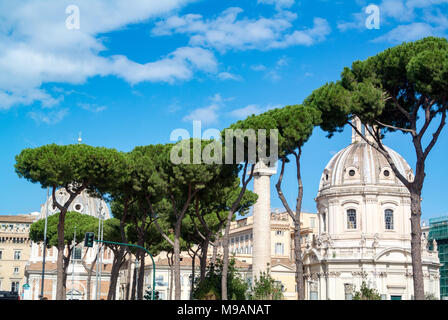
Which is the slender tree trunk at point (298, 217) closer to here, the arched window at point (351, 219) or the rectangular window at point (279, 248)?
the arched window at point (351, 219)

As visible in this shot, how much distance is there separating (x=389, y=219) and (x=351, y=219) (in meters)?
3.64

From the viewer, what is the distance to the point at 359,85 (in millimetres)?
23406

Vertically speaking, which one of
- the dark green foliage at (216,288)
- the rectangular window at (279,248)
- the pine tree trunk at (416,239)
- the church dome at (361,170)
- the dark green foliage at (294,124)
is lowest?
the dark green foliage at (216,288)

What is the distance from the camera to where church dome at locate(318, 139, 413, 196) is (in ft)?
185

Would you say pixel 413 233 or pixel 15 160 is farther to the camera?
pixel 15 160

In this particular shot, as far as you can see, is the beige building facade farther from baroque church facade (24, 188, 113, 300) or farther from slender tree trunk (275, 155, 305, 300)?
slender tree trunk (275, 155, 305, 300)

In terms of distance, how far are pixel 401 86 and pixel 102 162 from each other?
47.2ft

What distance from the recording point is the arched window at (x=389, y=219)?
5544 centimetres

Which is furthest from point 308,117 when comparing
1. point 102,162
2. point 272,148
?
point 102,162

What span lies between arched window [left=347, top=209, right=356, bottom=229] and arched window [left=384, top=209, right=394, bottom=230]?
117 inches

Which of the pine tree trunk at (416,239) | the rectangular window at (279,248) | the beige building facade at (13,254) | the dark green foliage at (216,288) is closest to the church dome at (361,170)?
the rectangular window at (279,248)

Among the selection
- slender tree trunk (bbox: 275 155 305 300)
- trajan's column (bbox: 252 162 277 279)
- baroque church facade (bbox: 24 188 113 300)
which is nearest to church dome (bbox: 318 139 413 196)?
trajan's column (bbox: 252 162 277 279)
